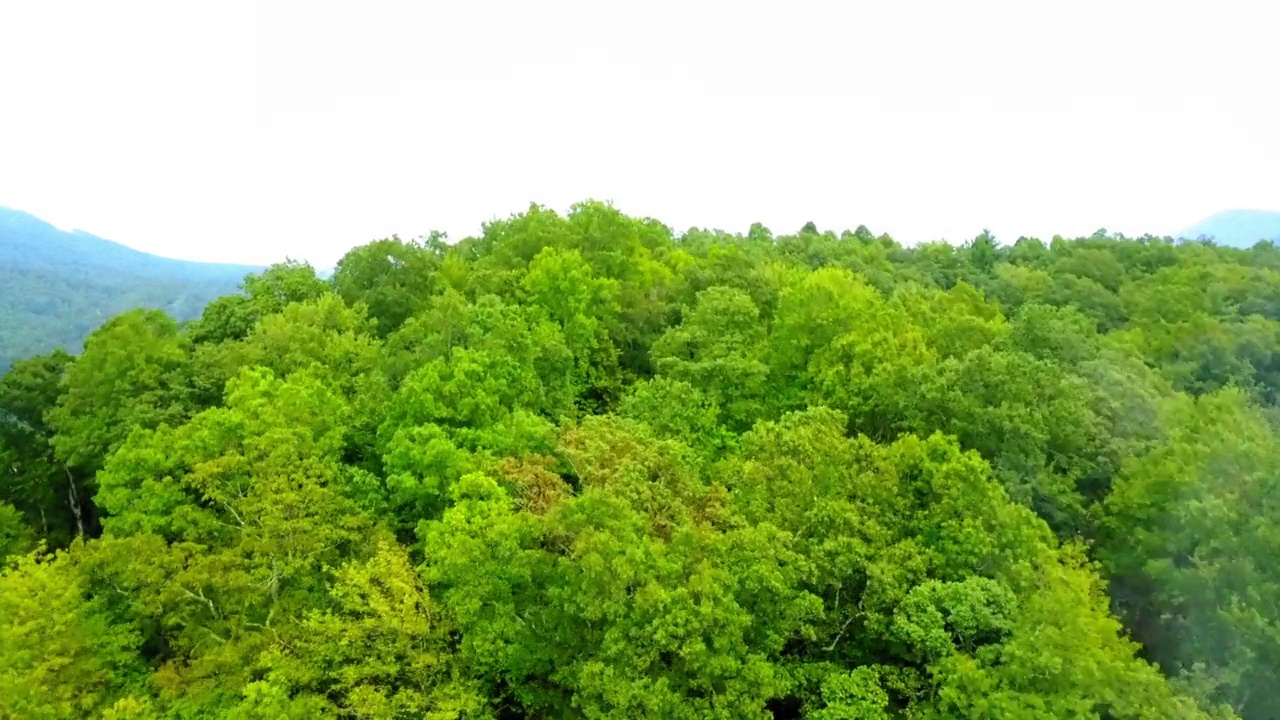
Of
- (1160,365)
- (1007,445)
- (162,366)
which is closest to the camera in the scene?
(1007,445)

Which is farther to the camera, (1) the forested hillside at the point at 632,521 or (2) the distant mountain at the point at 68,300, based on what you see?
(2) the distant mountain at the point at 68,300

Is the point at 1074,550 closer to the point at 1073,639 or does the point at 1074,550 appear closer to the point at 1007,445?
the point at 1007,445

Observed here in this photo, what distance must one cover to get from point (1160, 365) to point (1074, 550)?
81.1ft

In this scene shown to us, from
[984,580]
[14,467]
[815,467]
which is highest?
[815,467]

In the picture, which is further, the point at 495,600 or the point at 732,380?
the point at 732,380

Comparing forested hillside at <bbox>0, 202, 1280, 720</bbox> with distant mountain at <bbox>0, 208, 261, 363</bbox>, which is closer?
forested hillside at <bbox>0, 202, 1280, 720</bbox>

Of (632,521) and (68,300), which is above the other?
(68,300)

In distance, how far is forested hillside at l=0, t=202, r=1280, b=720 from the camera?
64.4 feet

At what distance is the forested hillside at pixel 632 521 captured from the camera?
19.6 m

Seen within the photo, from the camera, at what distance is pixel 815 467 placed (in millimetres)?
23453

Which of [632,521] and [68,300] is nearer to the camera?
[632,521]

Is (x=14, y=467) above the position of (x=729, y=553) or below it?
below

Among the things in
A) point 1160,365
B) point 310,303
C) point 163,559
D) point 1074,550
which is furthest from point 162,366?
point 1160,365

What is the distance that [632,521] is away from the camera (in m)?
20.1
